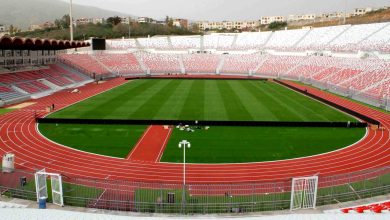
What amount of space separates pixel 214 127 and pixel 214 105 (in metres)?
8.45

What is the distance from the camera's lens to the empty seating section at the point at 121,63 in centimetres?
6769

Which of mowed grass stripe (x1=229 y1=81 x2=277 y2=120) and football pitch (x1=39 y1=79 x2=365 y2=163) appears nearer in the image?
football pitch (x1=39 y1=79 x2=365 y2=163)

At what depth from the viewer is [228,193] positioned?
44.5 feet

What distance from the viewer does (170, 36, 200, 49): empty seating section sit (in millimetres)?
83125

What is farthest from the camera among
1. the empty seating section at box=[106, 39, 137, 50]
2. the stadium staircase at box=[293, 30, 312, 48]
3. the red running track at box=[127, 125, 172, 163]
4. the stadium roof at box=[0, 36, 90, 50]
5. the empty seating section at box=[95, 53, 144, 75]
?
the empty seating section at box=[106, 39, 137, 50]

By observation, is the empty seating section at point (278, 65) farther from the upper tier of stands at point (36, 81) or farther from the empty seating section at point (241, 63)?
the upper tier of stands at point (36, 81)

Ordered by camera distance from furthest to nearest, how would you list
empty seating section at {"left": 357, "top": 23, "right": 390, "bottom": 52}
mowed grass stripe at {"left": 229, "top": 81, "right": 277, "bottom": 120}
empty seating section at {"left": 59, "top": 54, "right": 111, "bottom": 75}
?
empty seating section at {"left": 59, "top": 54, "right": 111, "bottom": 75}
empty seating section at {"left": 357, "top": 23, "right": 390, "bottom": 52}
mowed grass stripe at {"left": 229, "top": 81, "right": 277, "bottom": 120}

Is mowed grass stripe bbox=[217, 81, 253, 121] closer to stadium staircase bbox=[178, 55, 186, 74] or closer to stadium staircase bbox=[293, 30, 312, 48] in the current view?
stadium staircase bbox=[178, 55, 186, 74]

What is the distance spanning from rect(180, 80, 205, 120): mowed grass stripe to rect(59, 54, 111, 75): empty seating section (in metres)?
22.9

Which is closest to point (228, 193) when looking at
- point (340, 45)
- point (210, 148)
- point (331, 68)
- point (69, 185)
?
point (69, 185)

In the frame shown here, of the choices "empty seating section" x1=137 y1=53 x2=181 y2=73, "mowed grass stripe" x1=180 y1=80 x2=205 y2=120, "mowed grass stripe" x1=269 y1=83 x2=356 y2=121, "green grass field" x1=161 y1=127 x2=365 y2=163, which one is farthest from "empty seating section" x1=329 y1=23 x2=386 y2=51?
"green grass field" x1=161 y1=127 x2=365 y2=163

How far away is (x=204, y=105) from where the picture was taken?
34.3m

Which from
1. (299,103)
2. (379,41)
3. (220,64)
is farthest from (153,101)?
(379,41)

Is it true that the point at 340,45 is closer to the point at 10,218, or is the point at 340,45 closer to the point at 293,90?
the point at 293,90
